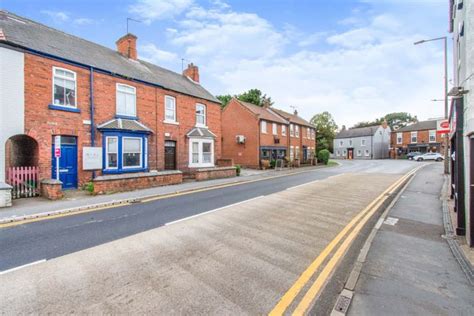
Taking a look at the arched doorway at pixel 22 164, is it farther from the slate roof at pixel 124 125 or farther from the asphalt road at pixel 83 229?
the asphalt road at pixel 83 229

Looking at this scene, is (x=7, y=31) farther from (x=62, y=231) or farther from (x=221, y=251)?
(x=221, y=251)

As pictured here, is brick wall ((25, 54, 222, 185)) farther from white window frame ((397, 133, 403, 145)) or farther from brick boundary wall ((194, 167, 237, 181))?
white window frame ((397, 133, 403, 145))

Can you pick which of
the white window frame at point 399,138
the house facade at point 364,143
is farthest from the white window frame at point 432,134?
the house facade at point 364,143

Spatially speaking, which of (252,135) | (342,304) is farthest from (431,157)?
(342,304)

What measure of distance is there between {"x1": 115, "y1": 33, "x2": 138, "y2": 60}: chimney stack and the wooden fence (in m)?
11.5

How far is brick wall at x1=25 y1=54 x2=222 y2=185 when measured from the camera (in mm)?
11414

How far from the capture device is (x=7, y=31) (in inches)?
442

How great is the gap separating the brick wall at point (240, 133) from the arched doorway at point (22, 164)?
20298mm

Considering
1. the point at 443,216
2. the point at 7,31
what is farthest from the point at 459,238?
the point at 7,31

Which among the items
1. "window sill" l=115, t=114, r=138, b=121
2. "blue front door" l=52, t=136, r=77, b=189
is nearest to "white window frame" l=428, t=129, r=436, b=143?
"window sill" l=115, t=114, r=138, b=121

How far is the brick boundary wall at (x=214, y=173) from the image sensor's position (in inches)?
657

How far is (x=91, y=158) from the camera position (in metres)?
13.2

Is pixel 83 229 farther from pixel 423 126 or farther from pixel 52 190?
pixel 423 126

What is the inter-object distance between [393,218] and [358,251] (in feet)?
11.7
